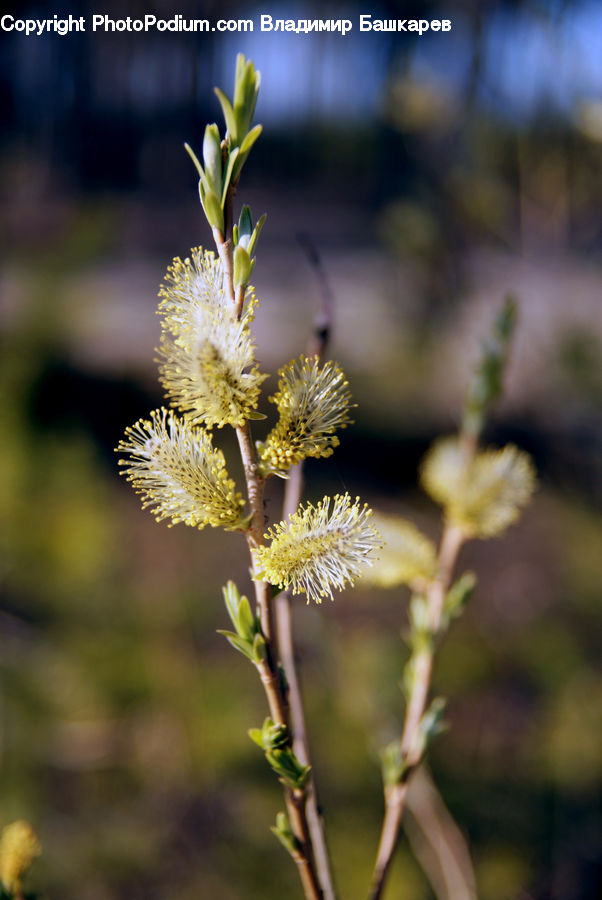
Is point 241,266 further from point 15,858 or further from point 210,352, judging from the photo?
point 15,858

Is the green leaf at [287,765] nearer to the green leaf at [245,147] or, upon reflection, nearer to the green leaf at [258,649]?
the green leaf at [258,649]

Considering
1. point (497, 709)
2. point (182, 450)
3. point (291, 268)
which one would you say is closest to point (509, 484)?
point (182, 450)

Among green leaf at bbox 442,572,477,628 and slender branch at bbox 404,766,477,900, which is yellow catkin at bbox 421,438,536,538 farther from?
slender branch at bbox 404,766,477,900

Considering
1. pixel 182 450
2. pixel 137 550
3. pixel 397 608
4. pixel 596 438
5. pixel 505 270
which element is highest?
pixel 182 450

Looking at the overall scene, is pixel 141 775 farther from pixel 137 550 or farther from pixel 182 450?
pixel 182 450

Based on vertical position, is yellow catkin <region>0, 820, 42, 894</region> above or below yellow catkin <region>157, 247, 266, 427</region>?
below

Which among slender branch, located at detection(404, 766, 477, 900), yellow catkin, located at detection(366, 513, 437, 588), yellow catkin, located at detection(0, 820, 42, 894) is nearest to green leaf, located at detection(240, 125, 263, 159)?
yellow catkin, located at detection(366, 513, 437, 588)

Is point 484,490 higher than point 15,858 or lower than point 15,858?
higher

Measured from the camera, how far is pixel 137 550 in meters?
2.45

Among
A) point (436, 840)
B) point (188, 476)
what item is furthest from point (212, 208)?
point (436, 840)

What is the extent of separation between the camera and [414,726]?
1.32 ft

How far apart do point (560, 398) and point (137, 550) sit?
157 cm

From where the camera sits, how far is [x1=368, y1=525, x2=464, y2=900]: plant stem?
1.25ft

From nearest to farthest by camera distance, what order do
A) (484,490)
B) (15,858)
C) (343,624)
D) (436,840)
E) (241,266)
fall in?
(241,266) → (15,858) → (484,490) → (436,840) → (343,624)
